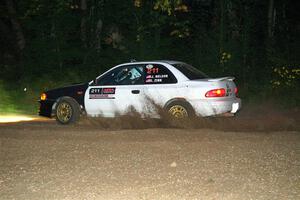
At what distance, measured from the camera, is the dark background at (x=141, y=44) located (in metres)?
19.0

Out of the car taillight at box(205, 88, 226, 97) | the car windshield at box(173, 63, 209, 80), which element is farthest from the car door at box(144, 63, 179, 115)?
the car taillight at box(205, 88, 226, 97)

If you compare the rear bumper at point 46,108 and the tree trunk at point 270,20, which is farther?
the tree trunk at point 270,20

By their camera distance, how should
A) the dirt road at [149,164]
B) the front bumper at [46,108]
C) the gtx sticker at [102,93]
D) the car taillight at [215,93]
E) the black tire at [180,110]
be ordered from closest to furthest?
1. the dirt road at [149,164]
2. the car taillight at [215,93]
3. the black tire at [180,110]
4. the gtx sticker at [102,93]
5. the front bumper at [46,108]

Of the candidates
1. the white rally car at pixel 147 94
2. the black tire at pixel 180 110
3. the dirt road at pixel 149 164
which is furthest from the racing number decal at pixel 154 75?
the dirt road at pixel 149 164

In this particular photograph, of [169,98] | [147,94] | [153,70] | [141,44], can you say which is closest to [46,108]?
[147,94]

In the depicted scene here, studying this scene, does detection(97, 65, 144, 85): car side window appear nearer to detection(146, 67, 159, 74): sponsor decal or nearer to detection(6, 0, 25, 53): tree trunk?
detection(146, 67, 159, 74): sponsor decal

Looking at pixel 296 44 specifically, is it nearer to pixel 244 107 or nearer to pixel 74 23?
pixel 244 107

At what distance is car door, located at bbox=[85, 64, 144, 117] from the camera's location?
39.9ft

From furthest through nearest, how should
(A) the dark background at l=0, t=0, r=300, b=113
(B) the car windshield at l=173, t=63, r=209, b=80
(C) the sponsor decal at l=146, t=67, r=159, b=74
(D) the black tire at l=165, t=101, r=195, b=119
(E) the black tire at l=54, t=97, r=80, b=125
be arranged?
(A) the dark background at l=0, t=0, r=300, b=113, (E) the black tire at l=54, t=97, r=80, b=125, (C) the sponsor decal at l=146, t=67, r=159, b=74, (B) the car windshield at l=173, t=63, r=209, b=80, (D) the black tire at l=165, t=101, r=195, b=119

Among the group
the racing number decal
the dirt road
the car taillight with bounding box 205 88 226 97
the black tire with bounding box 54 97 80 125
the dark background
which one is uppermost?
the dark background

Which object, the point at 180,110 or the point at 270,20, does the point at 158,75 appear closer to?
the point at 180,110

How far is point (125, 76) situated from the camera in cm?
1243

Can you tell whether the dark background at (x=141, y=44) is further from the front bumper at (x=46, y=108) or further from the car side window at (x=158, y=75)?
the car side window at (x=158, y=75)

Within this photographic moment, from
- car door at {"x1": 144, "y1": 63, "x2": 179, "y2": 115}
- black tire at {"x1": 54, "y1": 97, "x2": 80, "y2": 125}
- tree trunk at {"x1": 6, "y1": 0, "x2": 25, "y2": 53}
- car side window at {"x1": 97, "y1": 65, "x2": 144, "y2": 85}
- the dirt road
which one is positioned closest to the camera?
the dirt road
